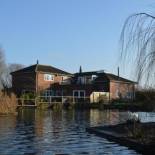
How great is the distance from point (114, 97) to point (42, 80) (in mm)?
13121

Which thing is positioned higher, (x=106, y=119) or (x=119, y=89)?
(x=119, y=89)

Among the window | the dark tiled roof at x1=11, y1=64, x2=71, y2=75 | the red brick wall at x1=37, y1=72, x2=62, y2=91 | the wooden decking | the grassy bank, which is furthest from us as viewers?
the window

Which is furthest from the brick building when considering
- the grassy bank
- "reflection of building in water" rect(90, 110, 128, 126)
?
"reflection of building in water" rect(90, 110, 128, 126)

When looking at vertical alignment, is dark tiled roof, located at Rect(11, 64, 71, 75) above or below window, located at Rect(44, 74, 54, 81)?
above

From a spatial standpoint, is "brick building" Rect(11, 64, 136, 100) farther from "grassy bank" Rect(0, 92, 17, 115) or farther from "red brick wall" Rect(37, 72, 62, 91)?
"grassy bank" Rect(0, 92, 17, 115)

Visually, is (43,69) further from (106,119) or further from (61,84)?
(106,119)

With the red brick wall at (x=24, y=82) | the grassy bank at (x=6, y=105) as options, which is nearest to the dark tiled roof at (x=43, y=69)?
the red brick wall at (x=24, y=82)

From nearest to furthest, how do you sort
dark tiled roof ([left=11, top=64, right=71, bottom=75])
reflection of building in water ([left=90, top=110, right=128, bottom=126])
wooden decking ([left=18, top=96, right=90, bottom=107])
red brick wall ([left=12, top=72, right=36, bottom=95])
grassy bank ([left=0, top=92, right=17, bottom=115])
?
reflection of building in water ([left=90, top=110, right=128, bottom=126]) → grassy bank ([left=0, top=92, right=17, bottom=115]) → wooden decking ([left=18, top=96, right=90, bottom=107]) → red brick wall ([left=12, top=72, right=36, bottom=95]) → dark tiled roof ([left=11, top=64, right=71, bottom=75])

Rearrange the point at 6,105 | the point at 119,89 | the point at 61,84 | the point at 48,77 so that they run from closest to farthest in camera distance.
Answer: the point at 6,105 → the point at 48,77 → the point at 61,84 → the point at 119,89

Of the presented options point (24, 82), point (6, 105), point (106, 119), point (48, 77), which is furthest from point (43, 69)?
point (106, 119)

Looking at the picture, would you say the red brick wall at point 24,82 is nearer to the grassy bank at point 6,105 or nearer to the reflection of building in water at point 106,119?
the grassy bank at point 6,105

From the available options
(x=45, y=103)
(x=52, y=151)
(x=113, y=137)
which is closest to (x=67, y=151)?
(x=52, y=151)

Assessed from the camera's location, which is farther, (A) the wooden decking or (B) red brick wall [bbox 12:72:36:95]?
(B) red brick wall [bbox 12:72:36:95]

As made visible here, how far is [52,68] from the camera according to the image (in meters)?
83.6
